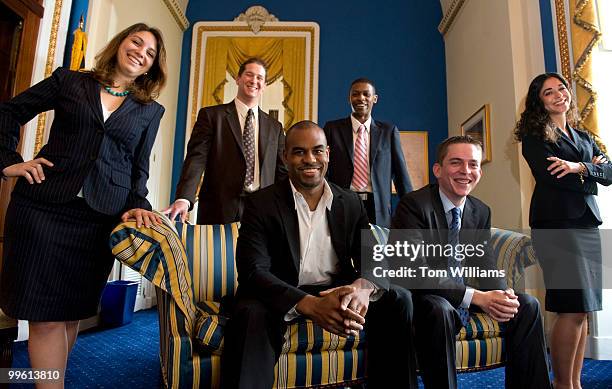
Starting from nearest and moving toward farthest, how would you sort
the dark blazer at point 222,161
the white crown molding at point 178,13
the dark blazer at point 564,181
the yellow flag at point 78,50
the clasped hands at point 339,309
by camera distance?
1. the clasped hands at point 339,309
2. the dark blazer at point 564,181
3. the dark blazer at point 222,161
4. the yellow flag at point 78,50
5. the white crown molding at point 178,13

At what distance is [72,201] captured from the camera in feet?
4.62

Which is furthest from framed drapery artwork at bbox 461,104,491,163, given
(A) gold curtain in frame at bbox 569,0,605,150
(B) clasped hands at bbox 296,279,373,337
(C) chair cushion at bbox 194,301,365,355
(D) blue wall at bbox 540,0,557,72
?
(B) clasped hands at bbox 296,279,373,337

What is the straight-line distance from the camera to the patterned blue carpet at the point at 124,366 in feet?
6.64

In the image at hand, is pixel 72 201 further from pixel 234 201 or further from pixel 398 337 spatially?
pixel 398 337

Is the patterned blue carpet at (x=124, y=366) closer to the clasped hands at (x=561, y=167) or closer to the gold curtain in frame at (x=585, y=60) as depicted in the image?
the clasped hands at (x=561, y=167)

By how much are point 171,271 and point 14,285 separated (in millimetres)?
501

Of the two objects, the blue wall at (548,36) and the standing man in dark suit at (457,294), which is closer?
the standing man in dark suit at (457,294)

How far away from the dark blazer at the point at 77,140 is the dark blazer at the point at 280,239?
51 cm

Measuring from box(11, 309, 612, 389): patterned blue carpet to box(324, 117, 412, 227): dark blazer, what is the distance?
1.03 m

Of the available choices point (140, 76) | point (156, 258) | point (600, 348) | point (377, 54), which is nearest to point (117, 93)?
point (140, 76)

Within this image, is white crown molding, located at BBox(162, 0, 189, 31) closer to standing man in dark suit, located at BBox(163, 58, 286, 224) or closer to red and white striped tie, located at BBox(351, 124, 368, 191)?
standing man in dark suit, located at BBox(163, 58, 286, 224)

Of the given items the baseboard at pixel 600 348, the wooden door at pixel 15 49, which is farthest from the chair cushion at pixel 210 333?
the baseboard at pixel 600 348

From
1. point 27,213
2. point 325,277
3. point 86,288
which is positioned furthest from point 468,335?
point 27,213

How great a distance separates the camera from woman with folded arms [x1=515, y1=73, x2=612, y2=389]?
1.84 meters
